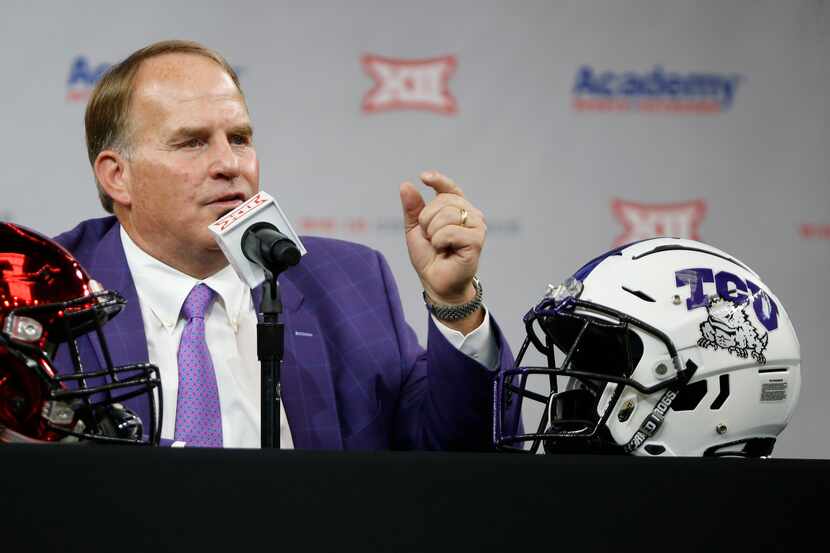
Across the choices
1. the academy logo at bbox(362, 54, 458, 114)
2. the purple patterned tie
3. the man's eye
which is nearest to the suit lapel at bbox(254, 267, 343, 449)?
the purple patterned tie

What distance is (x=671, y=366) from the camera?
1.60 m

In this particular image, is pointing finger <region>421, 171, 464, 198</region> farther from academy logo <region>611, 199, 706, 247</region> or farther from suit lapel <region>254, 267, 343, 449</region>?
academy logo <region>611, 199, 706, 247</region>

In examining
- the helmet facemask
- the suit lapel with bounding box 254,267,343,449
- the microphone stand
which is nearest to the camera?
the microphone stand

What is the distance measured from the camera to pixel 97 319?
1494 mm

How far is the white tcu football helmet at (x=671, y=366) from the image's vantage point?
1596mm

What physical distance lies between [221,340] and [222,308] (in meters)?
0.07

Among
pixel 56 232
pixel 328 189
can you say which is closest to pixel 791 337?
pixel 328 189

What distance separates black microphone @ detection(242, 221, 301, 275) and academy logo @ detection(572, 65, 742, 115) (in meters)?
1.61

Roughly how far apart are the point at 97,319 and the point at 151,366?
0.10m

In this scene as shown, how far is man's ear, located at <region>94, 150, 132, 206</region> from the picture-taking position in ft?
7.13

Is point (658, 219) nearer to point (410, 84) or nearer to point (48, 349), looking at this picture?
point (410, 84)

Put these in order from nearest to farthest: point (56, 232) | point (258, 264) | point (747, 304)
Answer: point (258, 264)
point (747, 304)
point (56, 232)

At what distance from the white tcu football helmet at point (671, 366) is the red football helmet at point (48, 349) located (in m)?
0.56

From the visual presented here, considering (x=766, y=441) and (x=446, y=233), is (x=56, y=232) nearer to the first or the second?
(x=446, y=233)
